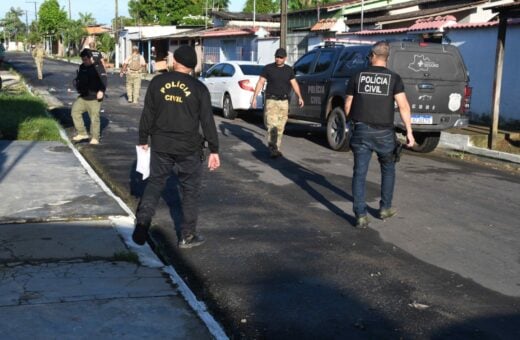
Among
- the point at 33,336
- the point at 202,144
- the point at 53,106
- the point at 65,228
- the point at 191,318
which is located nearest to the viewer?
the point at 33,336

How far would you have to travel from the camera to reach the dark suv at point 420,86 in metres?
11.3

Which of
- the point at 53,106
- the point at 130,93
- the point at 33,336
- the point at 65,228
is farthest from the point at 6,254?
the point at 130,93

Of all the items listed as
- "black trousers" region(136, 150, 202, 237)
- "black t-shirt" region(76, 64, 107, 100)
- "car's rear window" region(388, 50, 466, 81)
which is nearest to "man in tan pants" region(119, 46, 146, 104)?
"black t-shirt" region(76, 64, 107, 100)

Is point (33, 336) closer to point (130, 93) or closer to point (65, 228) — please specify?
point (65, 228)

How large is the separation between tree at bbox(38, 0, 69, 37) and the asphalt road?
9290cm

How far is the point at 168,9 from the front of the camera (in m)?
77.3

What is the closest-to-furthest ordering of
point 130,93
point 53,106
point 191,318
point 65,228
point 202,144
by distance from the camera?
point 191,318 < point 202,144 < point 65,228 < point 53,106 < point 130,93

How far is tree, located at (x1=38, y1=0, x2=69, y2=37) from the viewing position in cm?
9669

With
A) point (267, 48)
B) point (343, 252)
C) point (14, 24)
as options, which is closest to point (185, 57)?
point (343, 252)

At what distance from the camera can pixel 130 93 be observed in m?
21.3

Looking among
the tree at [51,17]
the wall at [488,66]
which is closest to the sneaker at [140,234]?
the wall at [488,66]

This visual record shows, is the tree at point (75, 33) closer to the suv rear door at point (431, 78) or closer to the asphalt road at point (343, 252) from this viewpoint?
the asphalt road at point (343, 252)

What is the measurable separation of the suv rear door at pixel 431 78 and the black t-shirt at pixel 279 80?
1.74 metres

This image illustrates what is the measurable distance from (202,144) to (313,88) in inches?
293
